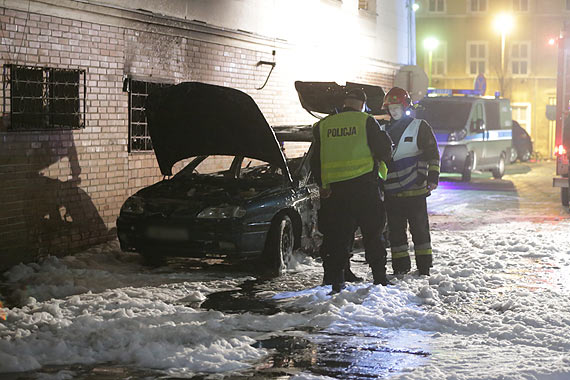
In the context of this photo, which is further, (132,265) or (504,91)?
(504,91)

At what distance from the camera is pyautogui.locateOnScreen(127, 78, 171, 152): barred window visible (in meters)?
12.7

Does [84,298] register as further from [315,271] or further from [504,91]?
[504,91]

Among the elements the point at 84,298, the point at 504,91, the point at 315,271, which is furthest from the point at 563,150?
the point at 504,91

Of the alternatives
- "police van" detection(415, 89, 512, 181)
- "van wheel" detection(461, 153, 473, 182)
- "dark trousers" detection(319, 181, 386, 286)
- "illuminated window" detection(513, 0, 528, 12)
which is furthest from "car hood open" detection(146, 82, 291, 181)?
"illuminated window" detection(513, 0, 528, 12)

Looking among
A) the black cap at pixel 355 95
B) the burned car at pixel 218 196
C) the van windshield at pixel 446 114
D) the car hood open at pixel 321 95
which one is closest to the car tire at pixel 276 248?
the burned car at pixel 218 196

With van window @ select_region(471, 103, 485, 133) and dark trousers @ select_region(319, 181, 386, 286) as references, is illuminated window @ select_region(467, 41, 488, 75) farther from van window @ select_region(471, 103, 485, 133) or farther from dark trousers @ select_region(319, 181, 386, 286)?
dark trousers @ select_region(319, 181, 386, 286)

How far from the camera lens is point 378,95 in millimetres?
12641

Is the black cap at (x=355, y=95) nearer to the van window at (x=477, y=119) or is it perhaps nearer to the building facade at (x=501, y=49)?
the van window at (x=477, y=119)

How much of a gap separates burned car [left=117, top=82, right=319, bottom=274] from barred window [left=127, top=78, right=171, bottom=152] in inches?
75.3

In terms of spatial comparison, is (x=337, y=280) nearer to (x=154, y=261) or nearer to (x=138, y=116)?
(x=154, y=261)

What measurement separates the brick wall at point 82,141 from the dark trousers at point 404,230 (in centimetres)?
389

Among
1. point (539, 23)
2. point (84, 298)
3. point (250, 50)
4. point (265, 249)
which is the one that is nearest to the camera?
point (84, 298)

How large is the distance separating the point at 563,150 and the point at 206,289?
10793mm

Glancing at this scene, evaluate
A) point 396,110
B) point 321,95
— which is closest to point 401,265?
point 396,110
